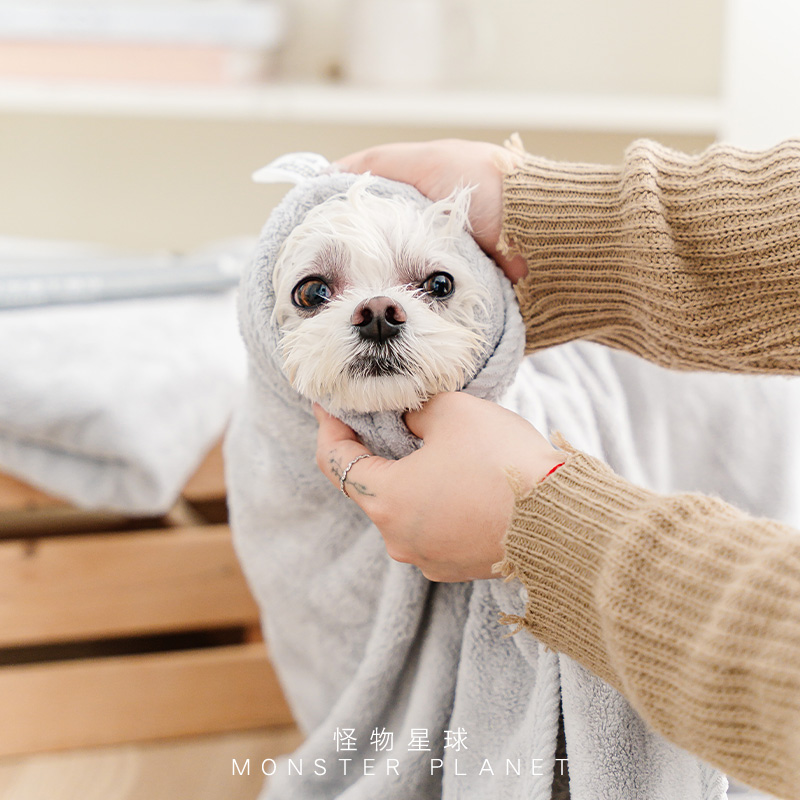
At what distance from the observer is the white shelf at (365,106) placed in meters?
1.09

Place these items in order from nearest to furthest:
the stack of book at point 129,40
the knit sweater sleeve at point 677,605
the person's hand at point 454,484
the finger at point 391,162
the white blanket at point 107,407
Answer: the knit sweater sleeve at point 677,605 → the person's hand at point 454,484 → the finger at point 391,162 → the white blanket at point 107,407 → the stack of book at point 129,40

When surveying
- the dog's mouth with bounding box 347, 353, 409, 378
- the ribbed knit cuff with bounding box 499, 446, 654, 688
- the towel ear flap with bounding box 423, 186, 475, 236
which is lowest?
the ribbed knit cuff with bounding box 499, 446, 654, 688

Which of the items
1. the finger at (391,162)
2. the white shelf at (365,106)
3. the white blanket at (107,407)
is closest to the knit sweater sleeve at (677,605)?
the finger at (391,162)

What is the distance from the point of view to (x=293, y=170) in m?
0.54

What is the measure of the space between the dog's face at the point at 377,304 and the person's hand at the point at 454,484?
33mm

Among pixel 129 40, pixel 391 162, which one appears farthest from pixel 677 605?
pixel 129 40

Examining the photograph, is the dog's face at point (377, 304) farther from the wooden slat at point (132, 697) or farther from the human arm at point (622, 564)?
the wooden slat at point (132, 697)

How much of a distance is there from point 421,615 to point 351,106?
841mm

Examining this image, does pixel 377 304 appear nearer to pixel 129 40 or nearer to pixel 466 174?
pixel 466 174

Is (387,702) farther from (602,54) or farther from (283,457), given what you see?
(602,54)

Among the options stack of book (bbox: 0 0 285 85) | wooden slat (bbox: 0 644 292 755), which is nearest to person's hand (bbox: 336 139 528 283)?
wooden slat (bbox: 0 644 292 755)

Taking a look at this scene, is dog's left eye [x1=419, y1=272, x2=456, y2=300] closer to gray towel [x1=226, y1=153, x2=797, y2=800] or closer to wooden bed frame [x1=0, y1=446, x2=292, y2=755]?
gray towel [x1=226, y1=153, x2=797, y2=800]

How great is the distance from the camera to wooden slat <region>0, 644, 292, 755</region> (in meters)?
0.77

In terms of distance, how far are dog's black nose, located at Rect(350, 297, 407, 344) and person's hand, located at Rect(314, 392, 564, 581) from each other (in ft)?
0.20
